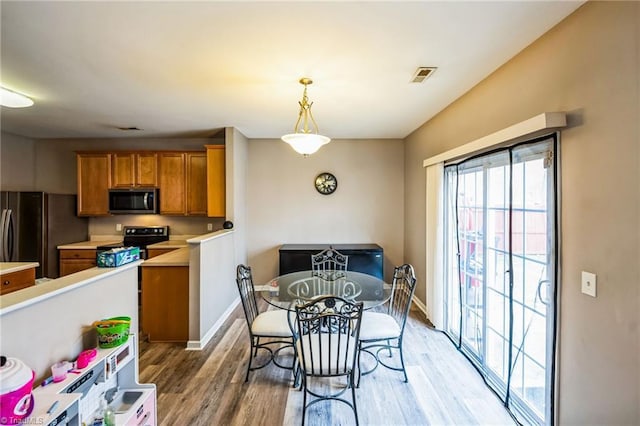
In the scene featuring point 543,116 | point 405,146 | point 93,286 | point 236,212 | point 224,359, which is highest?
point 405,146

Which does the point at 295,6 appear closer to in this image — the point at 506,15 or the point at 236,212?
the point at 506,15

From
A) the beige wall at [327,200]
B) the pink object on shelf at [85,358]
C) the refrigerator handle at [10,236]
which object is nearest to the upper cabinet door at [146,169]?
the beige wall at [327,200]

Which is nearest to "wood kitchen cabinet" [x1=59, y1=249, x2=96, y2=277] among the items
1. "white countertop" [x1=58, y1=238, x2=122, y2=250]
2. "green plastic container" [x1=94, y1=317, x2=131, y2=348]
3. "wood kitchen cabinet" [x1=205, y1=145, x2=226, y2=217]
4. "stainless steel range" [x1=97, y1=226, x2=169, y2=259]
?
"white countertop" [x1=58, y1=238, x2=122, y2=250]

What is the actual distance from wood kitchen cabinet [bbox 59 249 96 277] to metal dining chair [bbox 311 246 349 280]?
3310mm

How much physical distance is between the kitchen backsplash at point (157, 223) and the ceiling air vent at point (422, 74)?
12.3 feet

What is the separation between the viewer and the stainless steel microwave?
4715mm

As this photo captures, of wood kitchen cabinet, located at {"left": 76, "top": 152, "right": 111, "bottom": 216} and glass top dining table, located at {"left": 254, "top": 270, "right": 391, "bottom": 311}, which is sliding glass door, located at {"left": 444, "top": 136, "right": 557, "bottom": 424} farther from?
wood kitchen cabinet, located at {"left": 76, "top": 152, "right": 111, "bottom": 216}

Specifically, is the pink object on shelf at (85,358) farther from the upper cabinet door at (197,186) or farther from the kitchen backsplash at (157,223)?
the kitchen backsplash at (157,223)

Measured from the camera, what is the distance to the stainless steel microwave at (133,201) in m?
4.71

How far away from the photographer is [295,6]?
5.50ft

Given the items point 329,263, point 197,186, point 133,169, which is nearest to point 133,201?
point 133,169

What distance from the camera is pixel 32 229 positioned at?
4250mm

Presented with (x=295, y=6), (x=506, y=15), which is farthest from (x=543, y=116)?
(x=295, y=6)

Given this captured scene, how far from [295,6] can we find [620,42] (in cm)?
159
